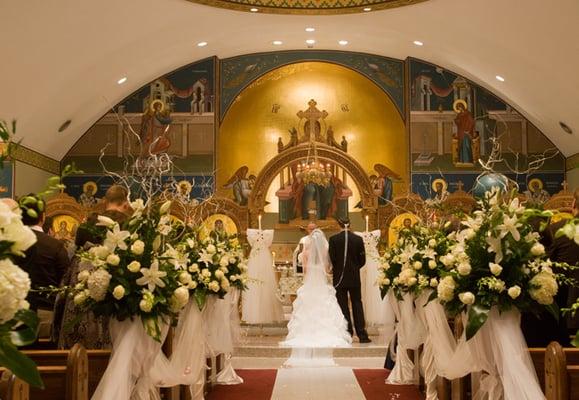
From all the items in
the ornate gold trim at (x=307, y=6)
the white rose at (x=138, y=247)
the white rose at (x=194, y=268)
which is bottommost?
the white rose at (x=194, y=268)

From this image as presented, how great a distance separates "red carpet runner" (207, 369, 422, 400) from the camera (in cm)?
865

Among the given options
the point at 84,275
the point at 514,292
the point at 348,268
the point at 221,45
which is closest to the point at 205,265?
the point at 84,275

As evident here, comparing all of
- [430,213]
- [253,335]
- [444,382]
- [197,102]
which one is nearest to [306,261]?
[253,335]

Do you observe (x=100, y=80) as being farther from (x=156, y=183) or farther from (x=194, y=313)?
(x=194, y=313)

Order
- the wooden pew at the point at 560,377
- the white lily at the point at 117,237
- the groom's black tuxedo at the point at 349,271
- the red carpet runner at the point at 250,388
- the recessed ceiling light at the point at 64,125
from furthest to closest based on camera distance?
the recessed ceiling light at the point at 64,125 → the groom's black tuxedo at the point at 349,271 → the red carpet runner at the point at 250,388 → the white lily at the point at 117,237 → the wooden pew at the point at 560,377

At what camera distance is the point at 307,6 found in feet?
58.1

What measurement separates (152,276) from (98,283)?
0.33 m

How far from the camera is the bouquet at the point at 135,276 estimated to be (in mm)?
5125

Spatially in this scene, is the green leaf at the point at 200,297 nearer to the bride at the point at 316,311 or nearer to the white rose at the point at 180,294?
the white rose at the point at 180,294

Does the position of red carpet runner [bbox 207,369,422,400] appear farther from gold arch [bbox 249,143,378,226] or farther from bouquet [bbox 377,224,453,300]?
gold arch [bbox 249,143,378,226]

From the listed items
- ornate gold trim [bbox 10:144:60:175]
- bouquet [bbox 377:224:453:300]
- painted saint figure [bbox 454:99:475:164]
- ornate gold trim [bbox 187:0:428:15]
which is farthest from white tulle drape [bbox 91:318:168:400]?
painted saint figure [bbox 454:99:475:164]

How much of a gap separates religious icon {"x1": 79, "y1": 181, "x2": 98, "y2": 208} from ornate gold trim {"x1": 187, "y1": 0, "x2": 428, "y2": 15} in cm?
618

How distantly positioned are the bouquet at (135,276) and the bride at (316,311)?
7172 millimetres

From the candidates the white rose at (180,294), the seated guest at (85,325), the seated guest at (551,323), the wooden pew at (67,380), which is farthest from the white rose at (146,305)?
the seated guest at (551,323)
